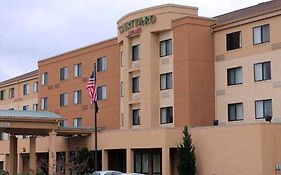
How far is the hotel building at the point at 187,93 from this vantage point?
4116 centimetres

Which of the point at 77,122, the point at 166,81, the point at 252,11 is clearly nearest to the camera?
the point at 252,11

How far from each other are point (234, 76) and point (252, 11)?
5450mm

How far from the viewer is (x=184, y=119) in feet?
155

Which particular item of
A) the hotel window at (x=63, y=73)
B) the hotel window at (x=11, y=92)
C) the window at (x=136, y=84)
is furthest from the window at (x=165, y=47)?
the hotel window at (x=11, y=92)

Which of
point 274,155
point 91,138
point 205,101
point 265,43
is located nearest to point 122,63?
point 91,138

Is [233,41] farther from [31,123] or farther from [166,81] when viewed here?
[31,123]

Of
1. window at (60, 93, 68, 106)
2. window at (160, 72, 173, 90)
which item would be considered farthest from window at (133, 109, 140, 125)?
window at (60, 93, 68, 106)

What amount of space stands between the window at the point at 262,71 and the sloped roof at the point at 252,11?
3.62 meters

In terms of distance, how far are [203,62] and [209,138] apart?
8.06 metres

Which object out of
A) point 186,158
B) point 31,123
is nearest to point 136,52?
point 31,123

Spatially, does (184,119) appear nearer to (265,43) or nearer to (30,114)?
(265,43)

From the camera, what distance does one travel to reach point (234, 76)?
47.0 m

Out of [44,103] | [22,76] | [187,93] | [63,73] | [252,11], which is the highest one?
[252,11]

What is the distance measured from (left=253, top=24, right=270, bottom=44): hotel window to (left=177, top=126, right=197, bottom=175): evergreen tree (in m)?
8.75
